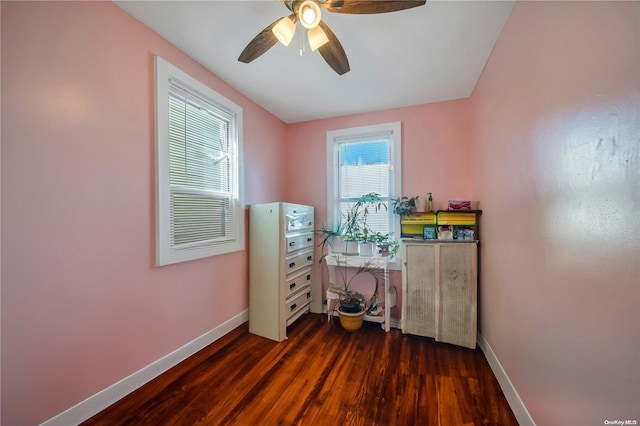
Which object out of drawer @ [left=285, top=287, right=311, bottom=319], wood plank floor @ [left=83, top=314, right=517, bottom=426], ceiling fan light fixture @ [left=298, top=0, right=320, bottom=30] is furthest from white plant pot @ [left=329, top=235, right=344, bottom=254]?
ceiling fan light fixture @ [left=298, top=0, right=320, bottom=30]

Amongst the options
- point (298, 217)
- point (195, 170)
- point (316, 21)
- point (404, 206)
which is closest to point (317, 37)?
point (316, 21)

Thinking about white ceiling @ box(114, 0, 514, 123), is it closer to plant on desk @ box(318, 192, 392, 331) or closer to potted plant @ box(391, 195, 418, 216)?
potted plant @ box(391, 195, 418, 216)

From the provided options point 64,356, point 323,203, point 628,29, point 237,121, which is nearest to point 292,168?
point 323,203

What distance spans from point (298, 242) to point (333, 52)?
1810 mm

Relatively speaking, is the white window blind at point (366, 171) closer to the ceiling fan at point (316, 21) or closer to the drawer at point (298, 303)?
the drawer at point (298, 303)

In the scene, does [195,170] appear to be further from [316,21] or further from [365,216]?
[365,216]

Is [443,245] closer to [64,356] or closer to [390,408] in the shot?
[390,408]

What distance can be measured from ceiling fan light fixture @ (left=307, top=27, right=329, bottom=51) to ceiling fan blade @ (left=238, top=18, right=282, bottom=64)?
8.6 inches

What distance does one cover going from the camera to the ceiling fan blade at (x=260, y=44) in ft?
4.71

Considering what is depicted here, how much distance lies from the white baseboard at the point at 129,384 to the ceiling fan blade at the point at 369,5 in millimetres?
2583

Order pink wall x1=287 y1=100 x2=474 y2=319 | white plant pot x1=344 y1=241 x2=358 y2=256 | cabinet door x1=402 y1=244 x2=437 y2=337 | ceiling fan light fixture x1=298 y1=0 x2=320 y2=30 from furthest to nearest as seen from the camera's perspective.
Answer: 1. white plant pot x1=344 y1=241 x2=358 y2=256
2. pink wall x1=287 y1=100 x2=474 y2=319
3. cabinet door x1=402 y1=244 x2=437 y2=337
4. ceiling fan light fixture x1=298 y1=0 x2=320 y2=30

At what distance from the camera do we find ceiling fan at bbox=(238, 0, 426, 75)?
1220 mm

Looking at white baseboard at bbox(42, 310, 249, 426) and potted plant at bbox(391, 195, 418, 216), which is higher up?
potted plant at bbox(391, 195, 418, 216)

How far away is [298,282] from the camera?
269 cm
